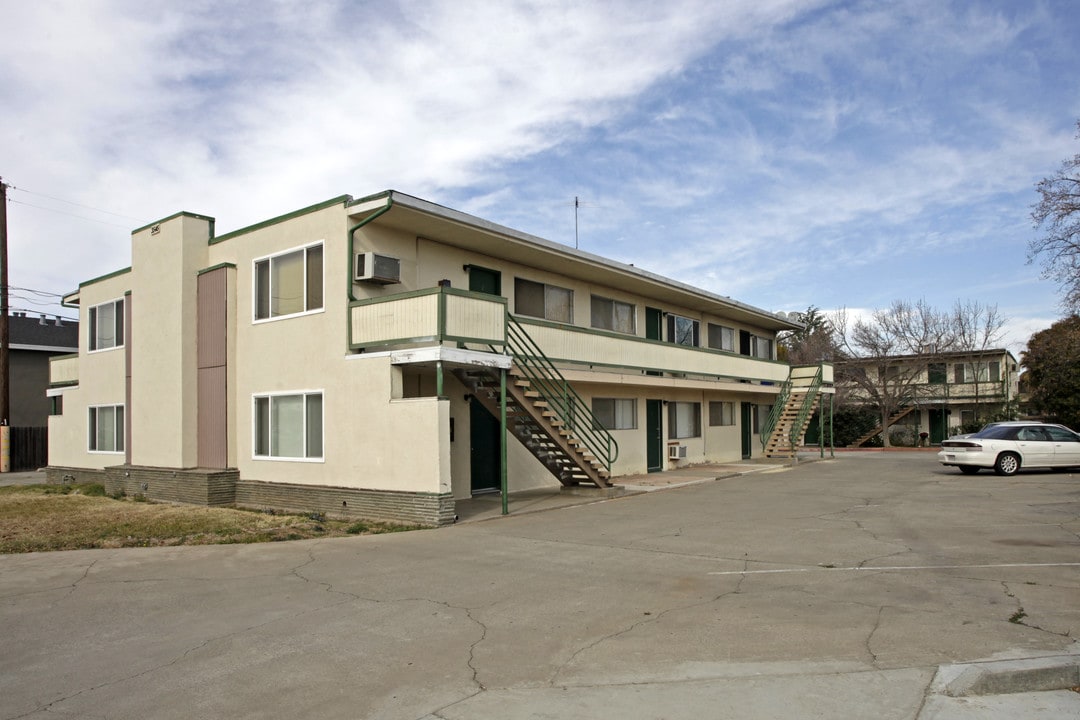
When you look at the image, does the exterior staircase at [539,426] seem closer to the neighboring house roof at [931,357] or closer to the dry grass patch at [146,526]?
the dry grass patch at [146,526]

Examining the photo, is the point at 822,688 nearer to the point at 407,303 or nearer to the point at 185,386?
the point at 407,303

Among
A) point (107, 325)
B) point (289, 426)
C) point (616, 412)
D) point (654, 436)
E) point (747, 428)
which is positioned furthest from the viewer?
point (747, 428)

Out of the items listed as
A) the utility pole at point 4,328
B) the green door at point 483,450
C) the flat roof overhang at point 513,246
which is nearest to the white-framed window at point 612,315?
the flat roof overhang at point 513,246

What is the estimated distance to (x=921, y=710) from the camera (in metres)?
4.83

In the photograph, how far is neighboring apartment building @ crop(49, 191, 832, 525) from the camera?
1404 cm

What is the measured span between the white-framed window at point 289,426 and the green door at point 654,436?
10963 mm

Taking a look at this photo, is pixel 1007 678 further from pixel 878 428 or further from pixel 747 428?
pixel 878 428

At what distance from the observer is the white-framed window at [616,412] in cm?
2125

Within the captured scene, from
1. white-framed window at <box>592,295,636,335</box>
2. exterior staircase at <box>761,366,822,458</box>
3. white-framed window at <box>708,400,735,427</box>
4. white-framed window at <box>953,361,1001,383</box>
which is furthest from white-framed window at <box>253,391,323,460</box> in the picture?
white-framed window at <box>953,361,1001,383</box>

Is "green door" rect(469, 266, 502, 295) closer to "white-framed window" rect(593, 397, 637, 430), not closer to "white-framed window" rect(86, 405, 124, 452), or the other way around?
"white-framed window" rect(593, 397, 637, 430)

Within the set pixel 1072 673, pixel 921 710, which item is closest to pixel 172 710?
pixel 921 710

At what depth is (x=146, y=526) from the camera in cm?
1384

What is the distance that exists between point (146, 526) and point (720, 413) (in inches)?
787

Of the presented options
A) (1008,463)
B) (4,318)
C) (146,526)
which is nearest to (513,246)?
(146,526)
